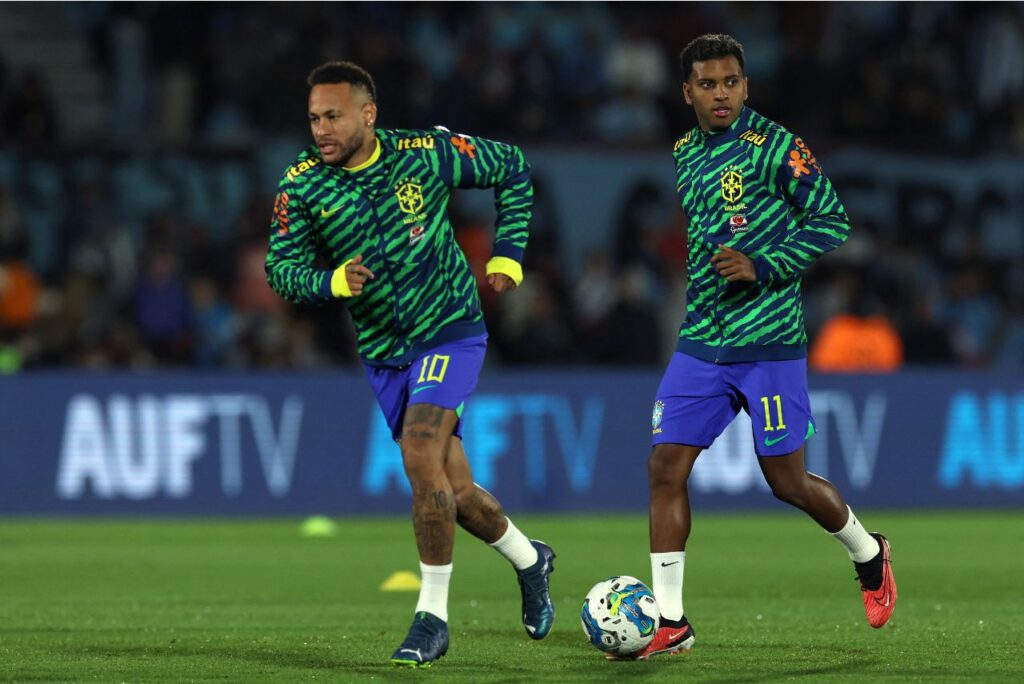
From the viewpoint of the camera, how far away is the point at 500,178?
8.38 metres

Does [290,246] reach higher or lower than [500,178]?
lower

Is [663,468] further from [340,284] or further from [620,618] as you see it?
[340,284]

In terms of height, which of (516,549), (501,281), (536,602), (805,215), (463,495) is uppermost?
(805,215)

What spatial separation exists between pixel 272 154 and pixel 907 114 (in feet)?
24.2

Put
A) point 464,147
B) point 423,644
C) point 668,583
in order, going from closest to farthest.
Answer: point 423,644 < point 668,583 < point 464,147

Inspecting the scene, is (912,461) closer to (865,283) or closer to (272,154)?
(865,283)

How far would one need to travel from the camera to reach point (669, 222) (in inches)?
814

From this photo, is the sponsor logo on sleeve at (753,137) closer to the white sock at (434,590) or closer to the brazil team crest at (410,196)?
the brazil team crest at (410,196)

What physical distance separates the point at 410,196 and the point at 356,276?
25.3 inches

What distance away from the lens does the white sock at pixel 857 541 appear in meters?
8.39

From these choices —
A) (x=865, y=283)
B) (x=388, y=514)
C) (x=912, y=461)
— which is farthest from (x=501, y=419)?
(x=865, y=283)

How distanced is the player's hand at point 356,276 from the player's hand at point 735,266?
1.43 m

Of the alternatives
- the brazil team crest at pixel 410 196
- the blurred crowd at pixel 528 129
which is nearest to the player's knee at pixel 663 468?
the brazil team crest at pixel 410 196

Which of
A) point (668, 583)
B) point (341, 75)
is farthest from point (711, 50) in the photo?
point (668, 583)
